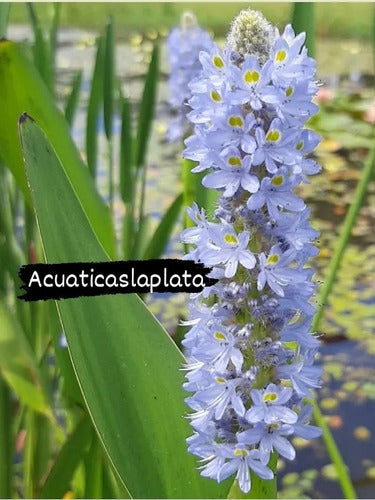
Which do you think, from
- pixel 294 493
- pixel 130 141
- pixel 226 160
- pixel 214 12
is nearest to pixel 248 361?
pixel 226 160

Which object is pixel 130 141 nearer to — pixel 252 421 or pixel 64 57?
pixel 252 421

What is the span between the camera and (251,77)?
20.4 inches

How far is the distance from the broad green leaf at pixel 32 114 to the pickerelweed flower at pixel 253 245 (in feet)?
0.83

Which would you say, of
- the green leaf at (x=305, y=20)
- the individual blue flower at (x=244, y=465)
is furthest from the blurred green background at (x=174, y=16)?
the individual blue flower at (x=244, y=465)

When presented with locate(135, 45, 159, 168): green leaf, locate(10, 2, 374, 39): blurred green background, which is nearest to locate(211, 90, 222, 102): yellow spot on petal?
locate(135, 45, 159, 168): green leaf

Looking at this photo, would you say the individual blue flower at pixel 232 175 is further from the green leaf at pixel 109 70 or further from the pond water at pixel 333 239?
the pond water at pixel 333 239

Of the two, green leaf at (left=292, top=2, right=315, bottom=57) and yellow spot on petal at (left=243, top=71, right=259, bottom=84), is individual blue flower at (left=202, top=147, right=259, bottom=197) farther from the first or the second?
green leaf at (left=292, top=2, right=315, bottom=57)

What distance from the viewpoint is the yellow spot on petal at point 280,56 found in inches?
21.1

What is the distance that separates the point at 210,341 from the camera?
55cm

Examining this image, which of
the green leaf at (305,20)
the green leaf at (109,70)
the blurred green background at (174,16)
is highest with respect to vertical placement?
the green leaf at (305,20)

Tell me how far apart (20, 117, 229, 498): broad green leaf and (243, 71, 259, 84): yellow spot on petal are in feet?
0.50

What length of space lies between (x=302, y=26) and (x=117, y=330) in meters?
0.37

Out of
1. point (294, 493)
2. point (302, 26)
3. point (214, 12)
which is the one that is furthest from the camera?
point (214, 12)

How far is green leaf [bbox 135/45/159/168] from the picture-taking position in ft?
3.82
